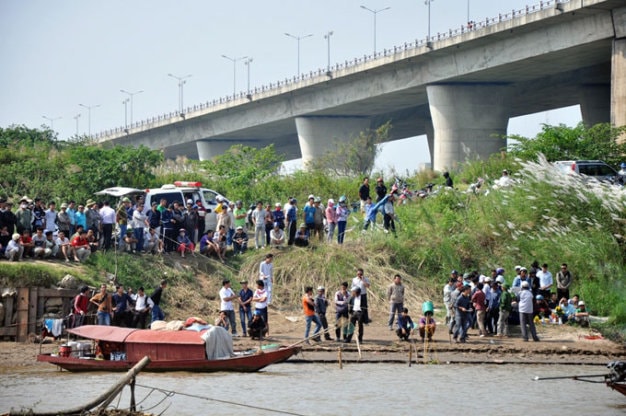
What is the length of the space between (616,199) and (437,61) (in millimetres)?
25631

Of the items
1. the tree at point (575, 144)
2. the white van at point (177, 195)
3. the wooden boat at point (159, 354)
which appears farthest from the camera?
the tree at point (575, 144)

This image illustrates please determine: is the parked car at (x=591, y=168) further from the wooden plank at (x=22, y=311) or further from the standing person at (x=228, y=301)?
the wooden plank at (x=22, y=311)

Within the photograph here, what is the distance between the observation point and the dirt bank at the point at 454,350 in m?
28.8

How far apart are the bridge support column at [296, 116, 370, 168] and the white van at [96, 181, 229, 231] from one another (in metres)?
33.0

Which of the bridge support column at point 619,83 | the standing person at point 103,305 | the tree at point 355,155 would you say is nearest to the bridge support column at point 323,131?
the tree at point 355,155

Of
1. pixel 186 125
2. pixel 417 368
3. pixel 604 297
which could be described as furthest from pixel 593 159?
pixel 186 125

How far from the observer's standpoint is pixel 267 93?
75250 mm

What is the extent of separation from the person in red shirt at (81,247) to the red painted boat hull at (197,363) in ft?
20.2

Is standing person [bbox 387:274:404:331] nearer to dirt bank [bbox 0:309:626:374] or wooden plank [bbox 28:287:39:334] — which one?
dirt bank [bbox 0:309:626:374]

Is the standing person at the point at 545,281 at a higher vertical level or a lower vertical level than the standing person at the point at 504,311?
higher

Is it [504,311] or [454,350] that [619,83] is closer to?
[504,311]

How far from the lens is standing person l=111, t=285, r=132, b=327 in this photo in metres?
30.2

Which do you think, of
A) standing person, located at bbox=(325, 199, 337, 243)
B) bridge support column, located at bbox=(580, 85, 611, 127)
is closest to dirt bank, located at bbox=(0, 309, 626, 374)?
standing person, located at bbox=(325, 199, 337, 243)

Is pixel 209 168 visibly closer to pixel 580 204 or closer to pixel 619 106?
pixel 619 106
